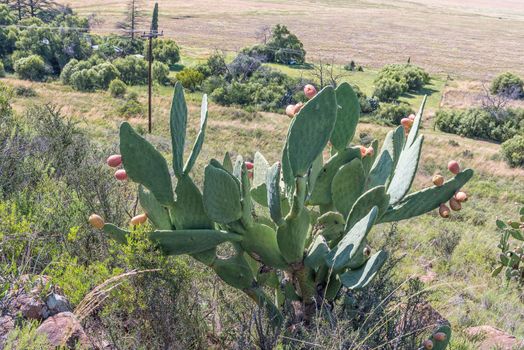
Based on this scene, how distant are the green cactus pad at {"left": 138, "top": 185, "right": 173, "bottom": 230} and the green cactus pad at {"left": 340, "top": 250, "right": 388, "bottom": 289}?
0.92 metres

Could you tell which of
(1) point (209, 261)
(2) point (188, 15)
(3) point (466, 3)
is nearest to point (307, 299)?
(1) point (209, 261)

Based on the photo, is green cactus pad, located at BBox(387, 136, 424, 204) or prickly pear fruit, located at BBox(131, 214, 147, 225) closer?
prickly pear fruit, located at BBox(131, 214, 147, 225)

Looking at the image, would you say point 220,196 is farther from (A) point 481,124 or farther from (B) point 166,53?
(B) point 166,53

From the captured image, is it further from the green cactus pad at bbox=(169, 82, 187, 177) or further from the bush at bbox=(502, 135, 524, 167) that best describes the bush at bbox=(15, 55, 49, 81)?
the green cactus pad at bbox=(169, 82, 187, 177)

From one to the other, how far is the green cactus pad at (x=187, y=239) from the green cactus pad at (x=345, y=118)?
0.84 m

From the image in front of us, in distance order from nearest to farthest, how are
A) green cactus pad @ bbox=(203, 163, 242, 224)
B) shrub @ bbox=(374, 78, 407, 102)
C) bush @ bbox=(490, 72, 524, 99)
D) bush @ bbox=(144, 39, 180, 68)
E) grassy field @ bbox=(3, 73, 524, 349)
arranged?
green cactus pad @ bbox=(203, 163, 242, 224)
grassy field @ bbox=(3, 73, 524, 349)
shrub @ bbox=(374, 78, 407, 102)
bush @ bbox=(490, 72, 524, 99)
bush @ bbox=(144, 39, 180, 68)

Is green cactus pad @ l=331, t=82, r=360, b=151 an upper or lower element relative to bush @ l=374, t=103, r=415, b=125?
upper

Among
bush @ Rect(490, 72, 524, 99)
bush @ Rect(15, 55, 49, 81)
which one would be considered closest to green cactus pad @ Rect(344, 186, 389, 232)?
bush @ Rect(490, 72, 524, 99)

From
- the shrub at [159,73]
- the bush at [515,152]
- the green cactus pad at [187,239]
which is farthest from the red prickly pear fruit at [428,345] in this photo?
the shrub at [159,73]

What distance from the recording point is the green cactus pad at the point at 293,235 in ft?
9.09

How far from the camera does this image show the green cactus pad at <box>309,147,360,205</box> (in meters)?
3.06

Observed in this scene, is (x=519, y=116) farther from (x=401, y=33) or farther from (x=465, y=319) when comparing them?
(x=401, y=33)

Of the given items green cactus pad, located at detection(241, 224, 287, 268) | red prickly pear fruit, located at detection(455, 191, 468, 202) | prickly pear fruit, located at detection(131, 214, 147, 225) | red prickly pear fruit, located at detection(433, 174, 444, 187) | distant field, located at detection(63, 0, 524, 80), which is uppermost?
red prickly pear fruit, located at detection(433, 174, 444, 187)

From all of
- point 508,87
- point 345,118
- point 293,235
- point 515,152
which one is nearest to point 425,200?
point 345,118
